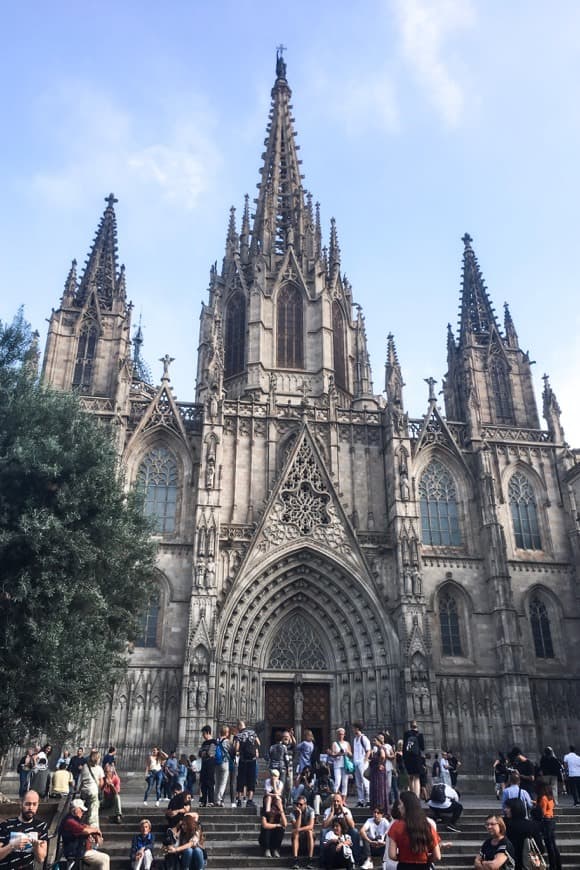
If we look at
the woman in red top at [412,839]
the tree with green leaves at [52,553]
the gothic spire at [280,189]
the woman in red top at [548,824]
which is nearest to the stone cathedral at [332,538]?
the gothic spire at [280,189]

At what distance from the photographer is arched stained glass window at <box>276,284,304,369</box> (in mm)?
36500

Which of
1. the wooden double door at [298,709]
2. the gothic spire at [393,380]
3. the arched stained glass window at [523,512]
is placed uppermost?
the gothic spire at [393,380]

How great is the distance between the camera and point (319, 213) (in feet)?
140

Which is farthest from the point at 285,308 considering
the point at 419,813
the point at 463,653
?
the point at 419,813

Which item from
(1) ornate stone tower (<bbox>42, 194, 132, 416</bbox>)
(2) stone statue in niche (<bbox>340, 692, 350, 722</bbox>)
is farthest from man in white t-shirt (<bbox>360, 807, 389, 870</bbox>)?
(1) ornate stone tower (<bbox>42, 194, 132, 416</bbox>)

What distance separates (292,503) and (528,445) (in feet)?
38.6

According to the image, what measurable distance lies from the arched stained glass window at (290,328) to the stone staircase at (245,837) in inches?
901

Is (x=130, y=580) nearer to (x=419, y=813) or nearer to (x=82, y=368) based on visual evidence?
(x=82, y=368)

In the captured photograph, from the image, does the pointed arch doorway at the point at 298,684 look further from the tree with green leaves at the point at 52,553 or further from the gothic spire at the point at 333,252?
the gothic spire at the point at 333,252

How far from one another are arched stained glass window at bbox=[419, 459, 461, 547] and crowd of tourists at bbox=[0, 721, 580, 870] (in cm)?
1231

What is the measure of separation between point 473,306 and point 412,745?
27.9 metres

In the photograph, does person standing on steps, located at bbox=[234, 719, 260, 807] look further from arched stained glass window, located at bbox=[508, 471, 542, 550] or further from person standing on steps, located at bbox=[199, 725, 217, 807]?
arched stained glass window, located at bbox=[508, 471, 542, 550]

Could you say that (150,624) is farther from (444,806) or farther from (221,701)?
(444,806)

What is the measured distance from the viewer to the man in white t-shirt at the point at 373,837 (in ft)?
42.0
